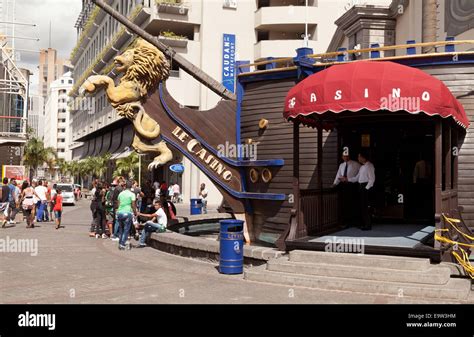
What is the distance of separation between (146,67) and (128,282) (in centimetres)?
687

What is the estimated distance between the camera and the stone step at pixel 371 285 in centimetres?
785

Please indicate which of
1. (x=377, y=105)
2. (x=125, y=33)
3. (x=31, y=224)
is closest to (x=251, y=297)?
(x=377, y=105)

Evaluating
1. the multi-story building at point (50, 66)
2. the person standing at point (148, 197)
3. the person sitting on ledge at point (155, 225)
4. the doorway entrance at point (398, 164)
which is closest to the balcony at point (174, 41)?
the person standing at point (148, 197)

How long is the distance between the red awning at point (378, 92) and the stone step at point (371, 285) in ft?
9.57

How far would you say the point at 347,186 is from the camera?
40.4ft

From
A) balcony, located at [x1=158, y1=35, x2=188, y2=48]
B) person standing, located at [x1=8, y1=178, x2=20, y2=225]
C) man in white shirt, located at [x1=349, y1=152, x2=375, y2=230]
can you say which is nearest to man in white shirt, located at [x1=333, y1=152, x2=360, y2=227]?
man in white shirt, located at [x1=349, y1=152, x2=375, y2=230]

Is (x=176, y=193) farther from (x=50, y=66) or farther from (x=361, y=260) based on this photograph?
(x=50, y=66)

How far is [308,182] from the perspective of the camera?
42.4 feet

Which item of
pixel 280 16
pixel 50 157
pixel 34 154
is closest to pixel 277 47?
pixel 280 16

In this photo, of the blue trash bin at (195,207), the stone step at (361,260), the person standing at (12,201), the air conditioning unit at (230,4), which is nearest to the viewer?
the stone step at (361,260)

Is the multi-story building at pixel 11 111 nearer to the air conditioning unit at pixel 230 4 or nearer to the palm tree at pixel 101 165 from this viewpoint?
the palm tree at pixel 101 165

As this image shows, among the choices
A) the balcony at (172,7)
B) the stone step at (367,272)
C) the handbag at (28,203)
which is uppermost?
the balcony at (172,7)

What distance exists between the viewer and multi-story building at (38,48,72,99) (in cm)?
16962
